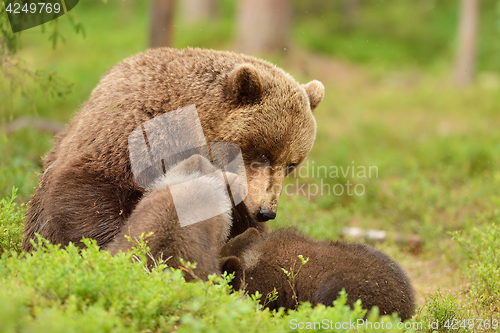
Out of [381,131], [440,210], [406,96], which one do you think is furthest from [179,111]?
[406,96]

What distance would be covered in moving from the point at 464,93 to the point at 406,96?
1.76 m

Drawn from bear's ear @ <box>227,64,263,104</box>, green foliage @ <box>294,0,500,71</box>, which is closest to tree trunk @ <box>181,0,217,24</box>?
green foliage @ <box>294,0,500,71</box>

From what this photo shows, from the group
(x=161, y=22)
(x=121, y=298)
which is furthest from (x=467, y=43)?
(x=121, y=298)

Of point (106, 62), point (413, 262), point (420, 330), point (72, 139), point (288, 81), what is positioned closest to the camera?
point (420, 330)

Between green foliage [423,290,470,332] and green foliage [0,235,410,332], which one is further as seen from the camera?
green foliage [423,290,470,332]

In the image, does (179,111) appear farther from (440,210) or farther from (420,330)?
(440,210)

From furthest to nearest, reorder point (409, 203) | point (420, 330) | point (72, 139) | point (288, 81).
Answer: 1. point (409, 203)
2. point (288, 81)
3. point (72, 139)
4. point (420, 330)

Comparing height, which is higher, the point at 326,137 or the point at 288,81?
the point at 288,81

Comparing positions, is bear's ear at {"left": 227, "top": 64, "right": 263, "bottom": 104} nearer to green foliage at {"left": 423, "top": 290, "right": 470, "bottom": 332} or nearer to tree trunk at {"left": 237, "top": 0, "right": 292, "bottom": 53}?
green foliage at {"left": 423, "top": 290, "right": 470, "bottom": 332}

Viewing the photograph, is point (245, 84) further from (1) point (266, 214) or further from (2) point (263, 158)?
(1) point (266, 214)

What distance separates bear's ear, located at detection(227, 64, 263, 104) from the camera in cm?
411

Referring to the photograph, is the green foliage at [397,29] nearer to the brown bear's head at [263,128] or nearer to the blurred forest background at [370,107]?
the blurred forest background at [370,107]

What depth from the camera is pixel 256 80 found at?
13.7ft

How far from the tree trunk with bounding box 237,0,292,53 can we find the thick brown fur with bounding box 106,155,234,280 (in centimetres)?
1204
